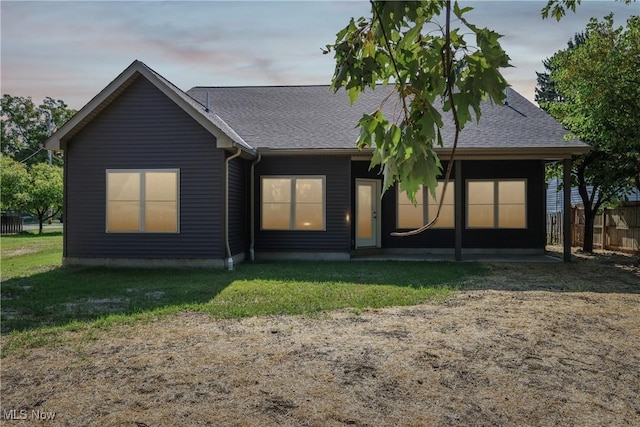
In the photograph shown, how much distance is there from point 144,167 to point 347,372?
855cm

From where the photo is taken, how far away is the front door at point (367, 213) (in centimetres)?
1388

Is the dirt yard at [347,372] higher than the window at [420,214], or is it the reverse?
the window at [420,214]

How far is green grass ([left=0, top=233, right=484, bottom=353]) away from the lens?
20.2 feet

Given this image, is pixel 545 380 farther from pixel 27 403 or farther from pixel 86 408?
pixel 27 403

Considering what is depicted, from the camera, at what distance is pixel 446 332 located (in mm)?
5391

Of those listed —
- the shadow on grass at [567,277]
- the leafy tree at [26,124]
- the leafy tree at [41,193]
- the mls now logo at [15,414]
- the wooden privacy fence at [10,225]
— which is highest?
the leafy tree at [26,124]

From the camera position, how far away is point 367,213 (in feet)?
46.1

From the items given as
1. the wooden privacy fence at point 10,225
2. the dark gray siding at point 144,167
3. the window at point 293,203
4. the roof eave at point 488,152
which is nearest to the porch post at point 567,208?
the roof eave at point 488,152

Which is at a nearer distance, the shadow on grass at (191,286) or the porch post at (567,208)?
the shadow on grass at (191,286)

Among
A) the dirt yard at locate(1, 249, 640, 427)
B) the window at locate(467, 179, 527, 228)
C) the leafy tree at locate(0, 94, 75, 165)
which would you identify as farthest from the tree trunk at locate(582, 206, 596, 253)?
the leafy tree at locate(0, 94, 75, 165)

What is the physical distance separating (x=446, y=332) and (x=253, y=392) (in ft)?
8.46

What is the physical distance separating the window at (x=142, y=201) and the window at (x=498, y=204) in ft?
27.1

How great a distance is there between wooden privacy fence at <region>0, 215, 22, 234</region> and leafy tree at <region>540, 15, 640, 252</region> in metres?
26.2

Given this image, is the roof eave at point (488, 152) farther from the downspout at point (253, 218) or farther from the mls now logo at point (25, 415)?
the mls now logo at point (25, 415)
